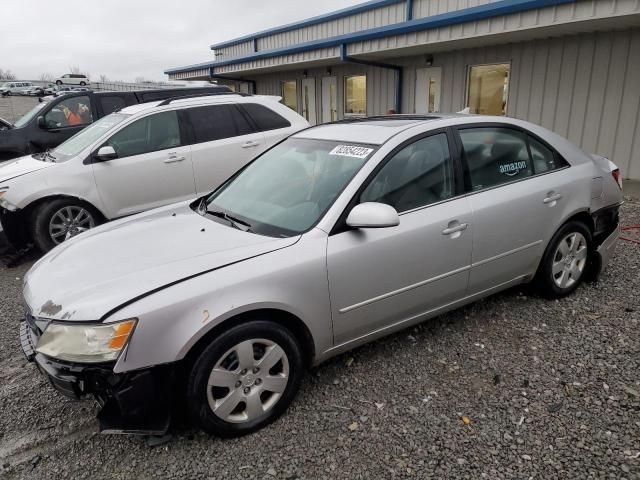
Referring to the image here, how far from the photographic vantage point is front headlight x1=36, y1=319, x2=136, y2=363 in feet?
7.01

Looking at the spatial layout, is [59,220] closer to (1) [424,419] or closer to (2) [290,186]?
(2) [290,186]

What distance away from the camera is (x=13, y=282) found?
495 centimetres

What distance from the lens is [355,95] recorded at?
43.4ft

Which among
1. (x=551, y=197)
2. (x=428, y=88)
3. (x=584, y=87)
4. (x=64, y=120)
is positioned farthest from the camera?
(x=428, y=88)

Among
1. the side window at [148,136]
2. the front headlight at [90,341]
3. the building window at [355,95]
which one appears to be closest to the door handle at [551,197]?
the front headlight at [90,341]

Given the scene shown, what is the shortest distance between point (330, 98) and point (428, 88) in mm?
3944

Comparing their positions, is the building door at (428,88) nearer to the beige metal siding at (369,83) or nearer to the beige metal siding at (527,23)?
the beige metal siding at (369,83)

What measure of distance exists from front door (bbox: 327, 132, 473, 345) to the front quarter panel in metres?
0.10

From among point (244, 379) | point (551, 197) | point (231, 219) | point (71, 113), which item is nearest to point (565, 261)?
point (551, 197)

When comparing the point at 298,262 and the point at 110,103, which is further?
the point at 110,103

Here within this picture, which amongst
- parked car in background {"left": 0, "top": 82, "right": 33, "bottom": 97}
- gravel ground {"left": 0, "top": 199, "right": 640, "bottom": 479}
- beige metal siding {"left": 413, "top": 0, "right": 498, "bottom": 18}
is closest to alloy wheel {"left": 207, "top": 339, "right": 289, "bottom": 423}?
gravel ground {"left": 0, "top": 199, "right": 640, "bottom": 479}

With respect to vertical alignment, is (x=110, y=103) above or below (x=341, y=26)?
below

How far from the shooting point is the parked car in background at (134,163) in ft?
17.3

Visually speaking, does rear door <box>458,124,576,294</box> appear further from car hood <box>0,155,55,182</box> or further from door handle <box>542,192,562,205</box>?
car hood <box>0,155,55,182</box>
